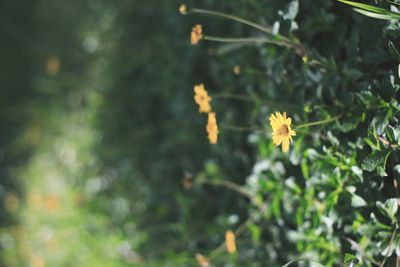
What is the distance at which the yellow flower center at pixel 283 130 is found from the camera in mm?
803

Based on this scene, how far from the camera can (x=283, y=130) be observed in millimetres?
807

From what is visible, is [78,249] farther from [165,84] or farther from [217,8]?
[217,8]

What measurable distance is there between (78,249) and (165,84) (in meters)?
0.77

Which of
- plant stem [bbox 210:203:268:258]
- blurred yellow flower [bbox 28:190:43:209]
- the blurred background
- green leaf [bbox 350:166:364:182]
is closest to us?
green leaf [bbox 350:166:364:182]

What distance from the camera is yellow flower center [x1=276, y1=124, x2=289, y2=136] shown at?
2.64 ft

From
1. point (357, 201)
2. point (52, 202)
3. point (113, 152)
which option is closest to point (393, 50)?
point (357, 201)

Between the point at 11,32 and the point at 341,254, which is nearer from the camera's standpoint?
the point at 341,254

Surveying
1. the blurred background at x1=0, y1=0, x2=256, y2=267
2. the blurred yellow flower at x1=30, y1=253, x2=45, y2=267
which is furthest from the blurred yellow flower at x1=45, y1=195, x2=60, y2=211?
the blurred yellow flower at x1=30, y1=253, x2=45, y2=267

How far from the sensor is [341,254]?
3.40ft

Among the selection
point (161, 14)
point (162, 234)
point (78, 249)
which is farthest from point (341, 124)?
point (78, 249)

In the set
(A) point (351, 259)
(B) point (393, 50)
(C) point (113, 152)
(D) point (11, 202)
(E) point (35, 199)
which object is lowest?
(A) point (351, 259)

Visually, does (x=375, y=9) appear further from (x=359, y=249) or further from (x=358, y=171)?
(x=359, y=249)

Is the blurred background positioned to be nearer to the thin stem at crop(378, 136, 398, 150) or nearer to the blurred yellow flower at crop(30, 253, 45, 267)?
the blurred yellow flower at crop(30, 253, 45, 267)

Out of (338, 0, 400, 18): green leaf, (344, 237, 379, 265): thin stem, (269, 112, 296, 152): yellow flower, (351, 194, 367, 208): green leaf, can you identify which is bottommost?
(344, 237, 379, 265): thin stem
